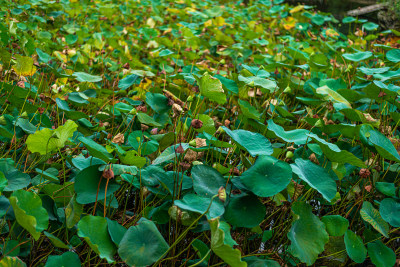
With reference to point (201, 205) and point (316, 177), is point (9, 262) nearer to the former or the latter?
point (201, 205)

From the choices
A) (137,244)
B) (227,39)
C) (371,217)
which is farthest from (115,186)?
(227,39)

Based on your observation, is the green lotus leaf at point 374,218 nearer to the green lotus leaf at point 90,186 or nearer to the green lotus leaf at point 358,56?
the green lotus leaf at point 90,186

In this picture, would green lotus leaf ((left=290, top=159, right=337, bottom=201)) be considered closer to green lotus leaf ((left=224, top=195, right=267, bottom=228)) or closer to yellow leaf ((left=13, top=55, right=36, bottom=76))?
green lotus leaf ((left=224, top=195, right=267, bottom=228))

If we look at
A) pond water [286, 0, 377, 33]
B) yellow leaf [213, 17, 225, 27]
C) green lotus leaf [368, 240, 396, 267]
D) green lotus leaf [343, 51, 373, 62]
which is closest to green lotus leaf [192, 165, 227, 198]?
green lotus leaf [368, 240, 396, 267]

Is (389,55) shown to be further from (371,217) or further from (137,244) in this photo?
(137,244)

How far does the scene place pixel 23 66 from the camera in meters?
1.21

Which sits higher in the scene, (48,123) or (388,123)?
(48,123)

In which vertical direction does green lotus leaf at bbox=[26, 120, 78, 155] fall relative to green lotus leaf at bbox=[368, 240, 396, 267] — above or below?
above

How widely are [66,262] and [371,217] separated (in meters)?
0.67

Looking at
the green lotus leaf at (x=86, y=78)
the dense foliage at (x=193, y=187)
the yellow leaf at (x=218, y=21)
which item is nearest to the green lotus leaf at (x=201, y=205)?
the dense foliage at (x=193, y=187)

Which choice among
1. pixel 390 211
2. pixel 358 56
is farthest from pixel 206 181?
pixel 358 56

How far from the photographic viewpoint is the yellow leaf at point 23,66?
1.19m

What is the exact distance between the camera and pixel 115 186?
787 mm

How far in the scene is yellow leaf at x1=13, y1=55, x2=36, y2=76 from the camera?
3.89 ft
